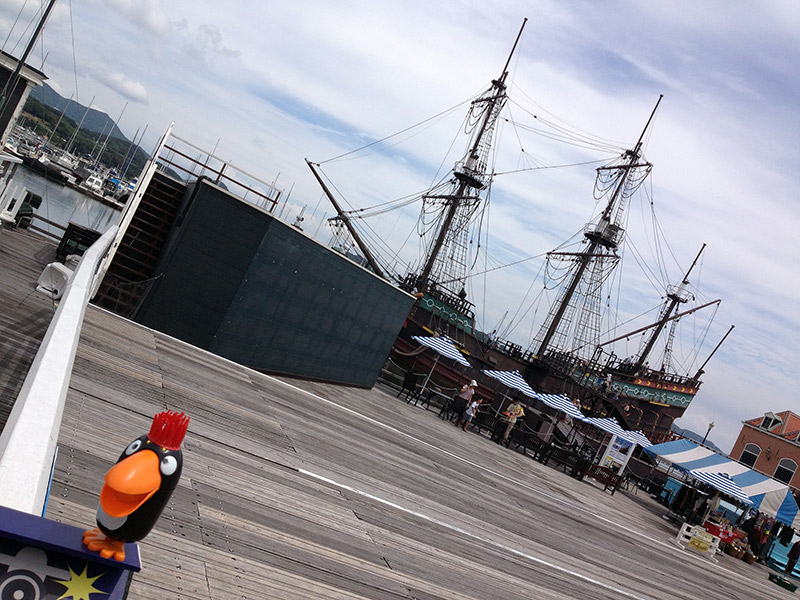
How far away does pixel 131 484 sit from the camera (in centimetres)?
195

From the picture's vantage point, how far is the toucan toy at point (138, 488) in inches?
73.8

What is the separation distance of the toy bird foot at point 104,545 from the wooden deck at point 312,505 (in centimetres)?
161

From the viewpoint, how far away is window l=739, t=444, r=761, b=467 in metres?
45.3

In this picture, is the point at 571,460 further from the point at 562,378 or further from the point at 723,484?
the point at 562,378

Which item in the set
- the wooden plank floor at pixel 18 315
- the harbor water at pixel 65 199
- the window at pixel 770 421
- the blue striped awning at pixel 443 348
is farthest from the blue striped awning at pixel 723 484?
the harbor water at pixel 65 199

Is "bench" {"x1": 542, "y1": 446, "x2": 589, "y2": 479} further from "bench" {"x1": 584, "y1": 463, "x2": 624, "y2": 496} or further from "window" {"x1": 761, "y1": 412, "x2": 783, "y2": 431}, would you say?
"window" {"x1": 761, "y1": 412, "x2": 783, "y2": 431}

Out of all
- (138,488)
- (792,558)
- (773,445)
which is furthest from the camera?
(773,445)

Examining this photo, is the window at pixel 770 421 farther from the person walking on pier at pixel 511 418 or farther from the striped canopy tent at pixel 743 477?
the person walking on pier at pixel 511 418

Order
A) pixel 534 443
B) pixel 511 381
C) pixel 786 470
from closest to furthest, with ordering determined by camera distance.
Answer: pixel 534 443
pixel 511 381
pixel 786 470

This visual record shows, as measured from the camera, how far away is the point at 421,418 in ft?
55.6

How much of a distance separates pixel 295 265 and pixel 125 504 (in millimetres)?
10137

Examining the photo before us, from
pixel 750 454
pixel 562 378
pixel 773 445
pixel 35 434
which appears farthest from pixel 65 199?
pixel 35 434

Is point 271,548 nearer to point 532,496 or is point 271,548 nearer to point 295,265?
point 295,265

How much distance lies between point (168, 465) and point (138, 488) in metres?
0.11
